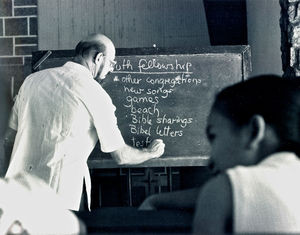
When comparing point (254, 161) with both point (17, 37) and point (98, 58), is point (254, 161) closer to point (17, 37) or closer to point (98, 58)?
→ point (98, 58)

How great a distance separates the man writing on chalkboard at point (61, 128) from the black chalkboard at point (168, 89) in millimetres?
809

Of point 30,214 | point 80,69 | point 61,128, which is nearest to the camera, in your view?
point 30,214

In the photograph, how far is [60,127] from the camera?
2.40 m

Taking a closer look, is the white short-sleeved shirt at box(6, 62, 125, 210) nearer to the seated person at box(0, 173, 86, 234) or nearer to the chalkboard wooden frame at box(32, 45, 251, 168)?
the chalkboard wooden frame at box(32, 45, 251, 168)

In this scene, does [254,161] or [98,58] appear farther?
[98,58]

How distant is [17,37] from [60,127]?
1.75 metres

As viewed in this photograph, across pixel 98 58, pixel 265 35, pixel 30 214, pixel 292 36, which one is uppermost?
pixel 265 35

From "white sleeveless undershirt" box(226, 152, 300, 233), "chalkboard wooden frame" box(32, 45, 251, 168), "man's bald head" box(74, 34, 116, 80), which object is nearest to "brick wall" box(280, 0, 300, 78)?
"chalkboard wooden frame" box(32, 45, 251, 168)

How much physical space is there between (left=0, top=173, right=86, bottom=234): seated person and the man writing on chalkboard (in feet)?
4.89

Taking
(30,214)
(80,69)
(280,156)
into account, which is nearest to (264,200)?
(280,156)

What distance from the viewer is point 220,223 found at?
75 centimetres

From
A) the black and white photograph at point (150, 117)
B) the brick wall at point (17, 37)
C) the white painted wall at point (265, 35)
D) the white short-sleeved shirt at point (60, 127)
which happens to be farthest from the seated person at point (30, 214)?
the brick wall at point (17, 37)

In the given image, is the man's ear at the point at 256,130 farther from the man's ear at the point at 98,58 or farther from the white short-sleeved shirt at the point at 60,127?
the man's ear at the point at 98,58

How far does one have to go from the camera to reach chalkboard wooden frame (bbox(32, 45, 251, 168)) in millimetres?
3273
